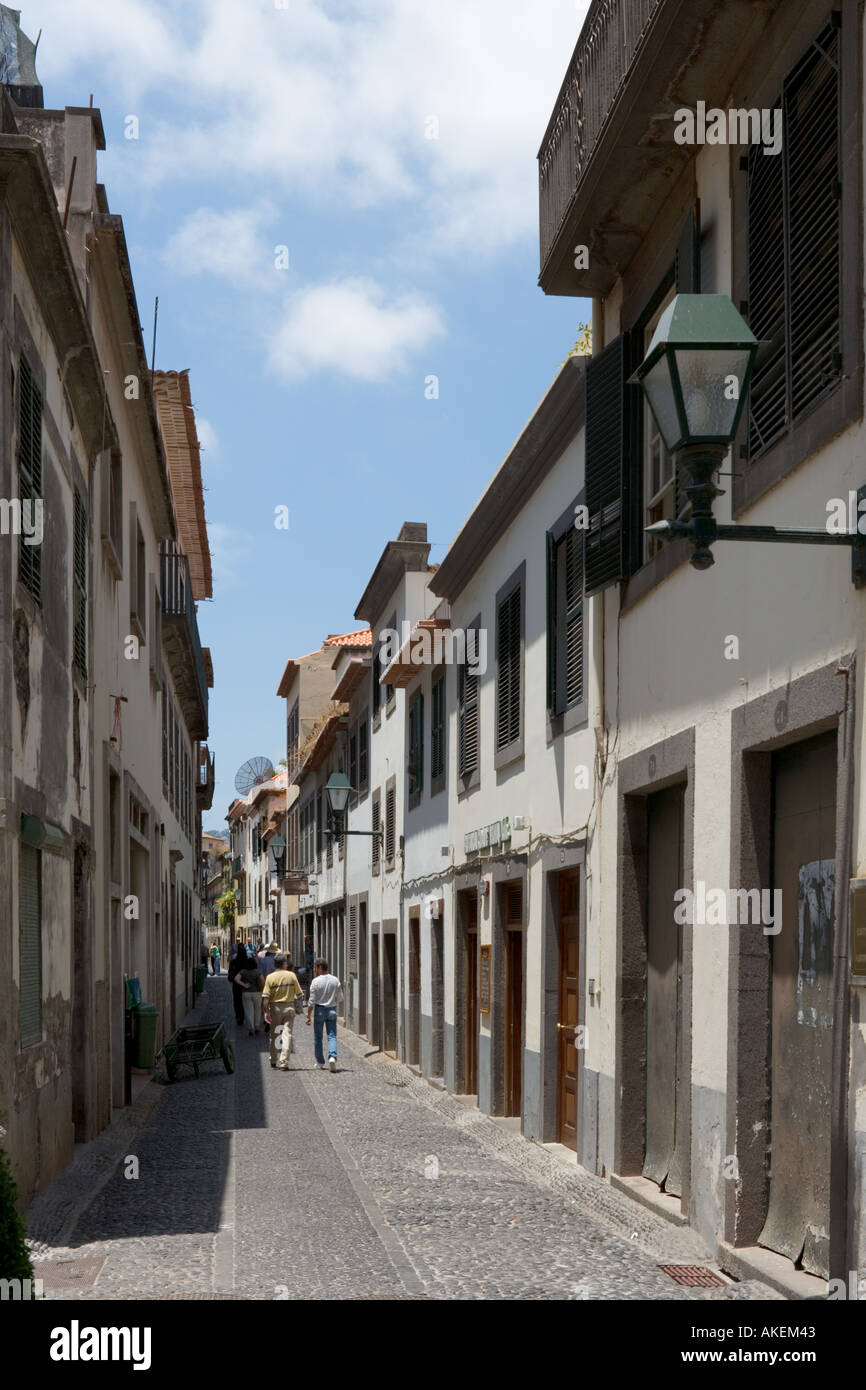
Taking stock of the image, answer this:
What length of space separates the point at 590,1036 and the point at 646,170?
6123mm

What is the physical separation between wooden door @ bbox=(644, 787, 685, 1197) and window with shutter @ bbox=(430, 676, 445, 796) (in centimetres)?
977

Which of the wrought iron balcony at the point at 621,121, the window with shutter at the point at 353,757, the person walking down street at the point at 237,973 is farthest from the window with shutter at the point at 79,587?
the window with shutter at the point at 353,757

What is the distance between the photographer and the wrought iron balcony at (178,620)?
24.8 m

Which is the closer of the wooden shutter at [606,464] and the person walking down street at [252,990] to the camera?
the wooden shutter at [606,464]

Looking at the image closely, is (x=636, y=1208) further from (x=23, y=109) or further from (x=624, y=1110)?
(x=23, y=109)

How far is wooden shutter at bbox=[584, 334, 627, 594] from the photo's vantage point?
11.0 metres

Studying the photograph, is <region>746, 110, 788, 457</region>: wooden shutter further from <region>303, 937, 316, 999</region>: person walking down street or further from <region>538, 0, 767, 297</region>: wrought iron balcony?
<region>303, 937, 316, 999</region>: person walking down street

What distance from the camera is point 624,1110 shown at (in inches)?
424

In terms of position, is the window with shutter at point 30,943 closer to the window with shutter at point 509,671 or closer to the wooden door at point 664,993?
the wooden door at point 664,993

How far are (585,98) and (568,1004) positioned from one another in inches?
281

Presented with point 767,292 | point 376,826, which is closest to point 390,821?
point 376,826

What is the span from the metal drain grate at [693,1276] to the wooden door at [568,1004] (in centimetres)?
467
